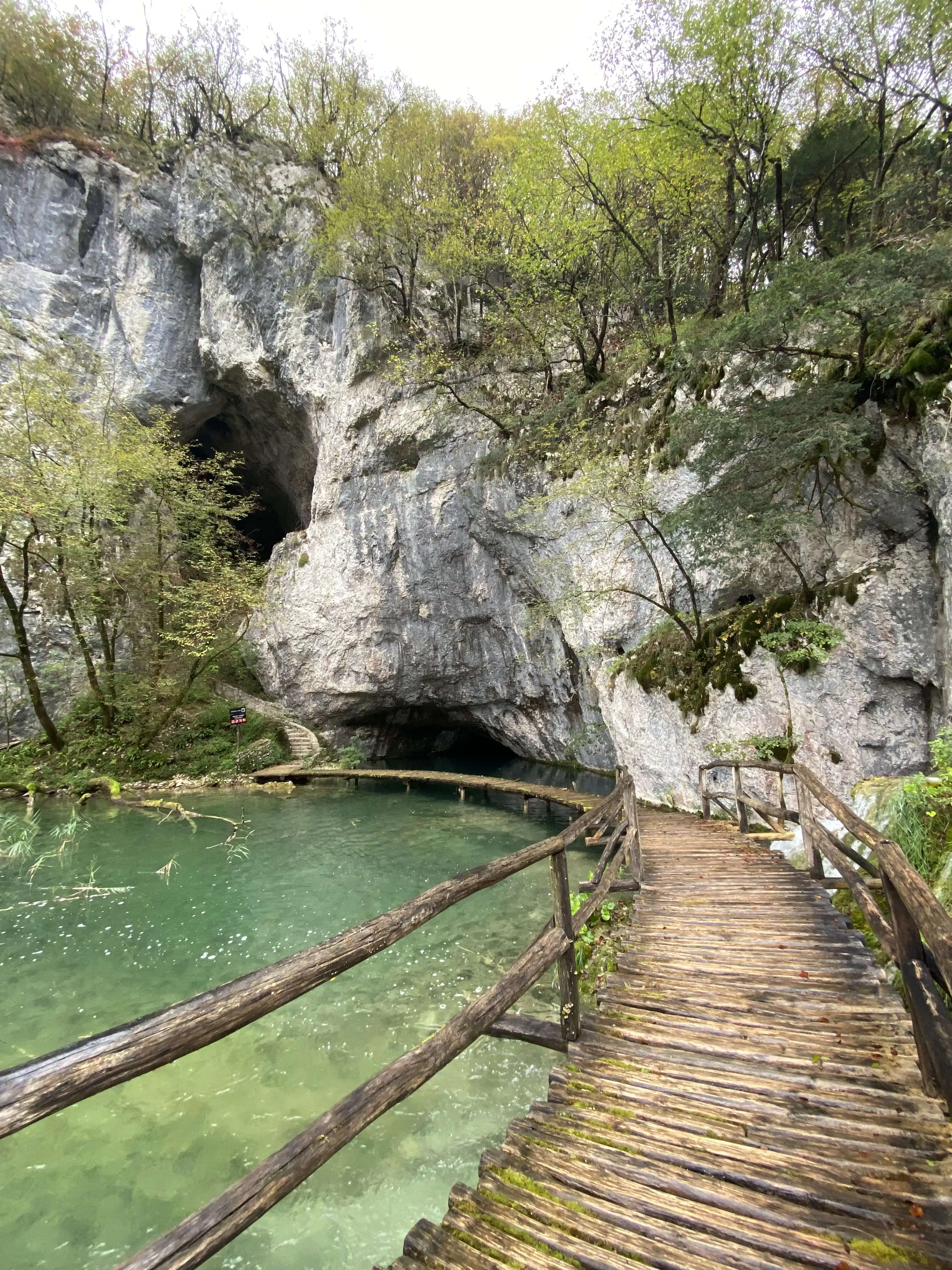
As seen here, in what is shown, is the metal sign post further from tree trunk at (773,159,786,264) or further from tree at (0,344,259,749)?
tree trunk at (773,159,786,264)

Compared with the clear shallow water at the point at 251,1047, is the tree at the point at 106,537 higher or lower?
higher

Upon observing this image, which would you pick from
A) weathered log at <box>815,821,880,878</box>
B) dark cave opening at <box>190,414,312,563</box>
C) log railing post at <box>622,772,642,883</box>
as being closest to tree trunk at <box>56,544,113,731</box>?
dark cave opening at <box>190,414,312,563</box>

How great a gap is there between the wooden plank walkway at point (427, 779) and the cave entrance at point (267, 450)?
920 centimetres

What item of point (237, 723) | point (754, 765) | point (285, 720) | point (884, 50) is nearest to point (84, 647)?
point (237, 723)

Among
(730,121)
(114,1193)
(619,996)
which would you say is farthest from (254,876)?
(730,121)

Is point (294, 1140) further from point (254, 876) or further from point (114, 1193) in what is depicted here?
point (254, 876)

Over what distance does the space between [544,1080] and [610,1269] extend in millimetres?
3469

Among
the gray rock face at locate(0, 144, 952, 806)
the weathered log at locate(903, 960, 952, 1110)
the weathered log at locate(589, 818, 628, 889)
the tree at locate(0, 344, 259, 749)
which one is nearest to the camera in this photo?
the weathered log at locate(903, 960, 952, 1110)

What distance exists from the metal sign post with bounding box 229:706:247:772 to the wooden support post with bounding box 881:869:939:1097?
1771 centimetres

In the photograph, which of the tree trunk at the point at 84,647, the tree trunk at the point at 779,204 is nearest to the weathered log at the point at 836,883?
the tree trunk at the point at 779,204

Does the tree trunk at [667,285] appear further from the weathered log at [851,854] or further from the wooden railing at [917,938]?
the wooden railing at [917,938]

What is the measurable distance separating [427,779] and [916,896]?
52.5ft

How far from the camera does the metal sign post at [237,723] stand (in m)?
17.5

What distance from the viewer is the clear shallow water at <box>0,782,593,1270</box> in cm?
359
